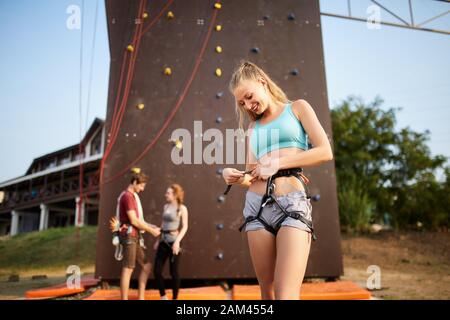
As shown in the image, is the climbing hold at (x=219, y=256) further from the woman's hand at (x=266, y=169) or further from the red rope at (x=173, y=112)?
the woman's hand at (x=266, y=169)

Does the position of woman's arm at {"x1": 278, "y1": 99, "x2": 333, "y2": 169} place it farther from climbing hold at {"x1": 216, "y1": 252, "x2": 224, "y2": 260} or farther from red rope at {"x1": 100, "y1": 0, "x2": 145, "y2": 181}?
red rope at {"x1": 100, "y1": 0, "x2": 145, "y2": 181}

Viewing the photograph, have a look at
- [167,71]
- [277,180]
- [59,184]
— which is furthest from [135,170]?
[59,184]

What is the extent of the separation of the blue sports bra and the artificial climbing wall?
358cm

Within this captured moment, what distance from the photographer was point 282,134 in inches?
69.7

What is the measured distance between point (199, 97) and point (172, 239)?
2259 millimetres

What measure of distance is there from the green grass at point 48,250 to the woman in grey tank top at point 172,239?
214 inches

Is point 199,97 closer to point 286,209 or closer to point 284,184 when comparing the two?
point 284,184

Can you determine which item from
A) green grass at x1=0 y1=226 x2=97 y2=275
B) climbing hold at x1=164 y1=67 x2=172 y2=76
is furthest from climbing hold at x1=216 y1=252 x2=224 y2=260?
green grass at x1=0 y1=226 x2=97 y2=275

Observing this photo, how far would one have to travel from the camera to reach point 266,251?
5.39 ft

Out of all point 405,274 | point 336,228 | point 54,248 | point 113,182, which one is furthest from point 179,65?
point 54,248

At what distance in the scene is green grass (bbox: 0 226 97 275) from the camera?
10.2 m
